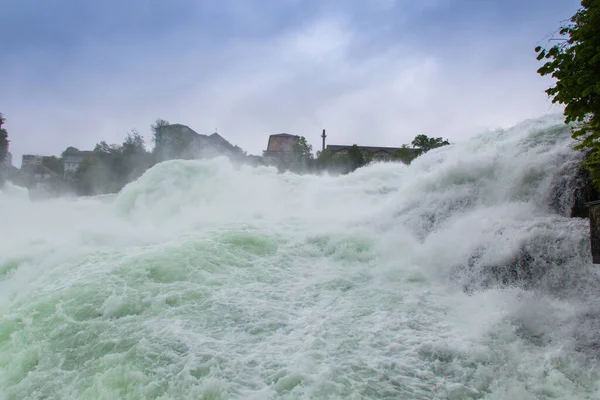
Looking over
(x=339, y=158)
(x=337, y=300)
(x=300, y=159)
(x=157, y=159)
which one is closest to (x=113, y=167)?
(x=157, y=159)

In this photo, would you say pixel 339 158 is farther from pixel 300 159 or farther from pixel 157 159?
pixel 157 159

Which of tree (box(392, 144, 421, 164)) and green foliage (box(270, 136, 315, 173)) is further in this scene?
green foliage (box(270, 136, 315, 173))

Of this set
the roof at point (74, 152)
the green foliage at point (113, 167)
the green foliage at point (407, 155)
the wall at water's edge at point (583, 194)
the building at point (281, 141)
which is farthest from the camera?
the roof at point (74, 152)

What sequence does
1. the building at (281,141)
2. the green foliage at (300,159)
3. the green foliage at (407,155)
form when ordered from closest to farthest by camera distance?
the green foliage at (407,155)
the green foliage at (300,159)
the building at (281,141)

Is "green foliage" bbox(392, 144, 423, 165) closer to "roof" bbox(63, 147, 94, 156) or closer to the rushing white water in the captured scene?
the rushing white water

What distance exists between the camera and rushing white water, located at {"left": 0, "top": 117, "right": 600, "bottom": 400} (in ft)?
13.9

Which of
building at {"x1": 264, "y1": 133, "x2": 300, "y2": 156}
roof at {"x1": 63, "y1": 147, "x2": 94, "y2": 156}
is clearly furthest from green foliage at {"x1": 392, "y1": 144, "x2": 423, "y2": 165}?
roof at {"x1": 63, "y1": 147, "x2": 94, "y2": 156}

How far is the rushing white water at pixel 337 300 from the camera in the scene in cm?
425

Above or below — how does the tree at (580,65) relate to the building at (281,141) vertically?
below

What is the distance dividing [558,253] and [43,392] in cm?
746

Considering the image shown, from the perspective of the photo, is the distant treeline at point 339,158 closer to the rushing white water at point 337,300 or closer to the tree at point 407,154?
the tree at point 407,154

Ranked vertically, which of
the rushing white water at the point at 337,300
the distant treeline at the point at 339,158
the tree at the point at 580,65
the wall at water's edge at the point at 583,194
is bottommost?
the rushing white water at the point at 337,300

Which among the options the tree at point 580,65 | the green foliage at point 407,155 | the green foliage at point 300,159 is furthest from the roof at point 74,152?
the tree at point 580,65

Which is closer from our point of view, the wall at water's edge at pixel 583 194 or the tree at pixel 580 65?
the tree at pixel 580 65
